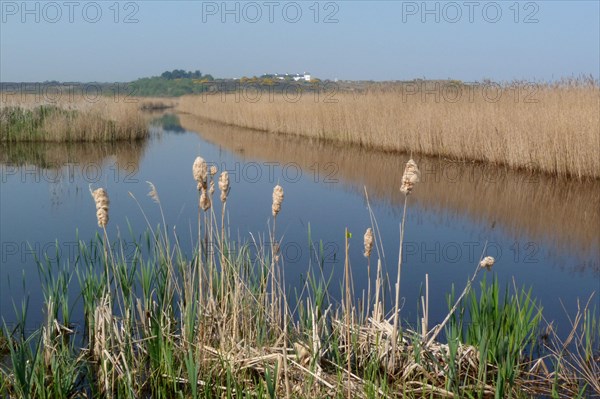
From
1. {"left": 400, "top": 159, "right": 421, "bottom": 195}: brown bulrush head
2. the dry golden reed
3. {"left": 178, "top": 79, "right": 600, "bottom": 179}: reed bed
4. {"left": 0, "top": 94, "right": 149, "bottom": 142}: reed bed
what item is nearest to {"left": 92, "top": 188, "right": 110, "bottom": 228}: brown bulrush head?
{"left": 400, "top": 159, "right": 421, "bottom": 195}: brown bulrush head

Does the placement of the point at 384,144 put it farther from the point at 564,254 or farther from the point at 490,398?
the point at 490,398

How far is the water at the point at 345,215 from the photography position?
4.38 metres

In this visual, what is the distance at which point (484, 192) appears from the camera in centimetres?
748

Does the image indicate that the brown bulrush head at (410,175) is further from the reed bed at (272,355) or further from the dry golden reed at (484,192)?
the dry golden reed at (484,192)

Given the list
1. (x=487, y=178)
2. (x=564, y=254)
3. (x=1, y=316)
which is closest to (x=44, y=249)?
(x=1, y=316)

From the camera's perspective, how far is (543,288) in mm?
4258

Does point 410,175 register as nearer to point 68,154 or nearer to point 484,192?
point 484,192

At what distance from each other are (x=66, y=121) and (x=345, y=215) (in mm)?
8960

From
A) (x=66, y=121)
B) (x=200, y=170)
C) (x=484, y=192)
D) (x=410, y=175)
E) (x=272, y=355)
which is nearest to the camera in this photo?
(x=410, y=175)

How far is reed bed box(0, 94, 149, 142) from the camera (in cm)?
1334

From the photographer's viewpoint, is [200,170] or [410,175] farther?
[200,170]

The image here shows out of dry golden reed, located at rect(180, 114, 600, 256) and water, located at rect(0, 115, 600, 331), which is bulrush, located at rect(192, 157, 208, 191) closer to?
water, located at rect(0, 115, 600, 331)

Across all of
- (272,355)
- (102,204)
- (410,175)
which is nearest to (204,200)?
(102,204)

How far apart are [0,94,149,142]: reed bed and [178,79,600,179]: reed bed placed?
3672 millimetres
